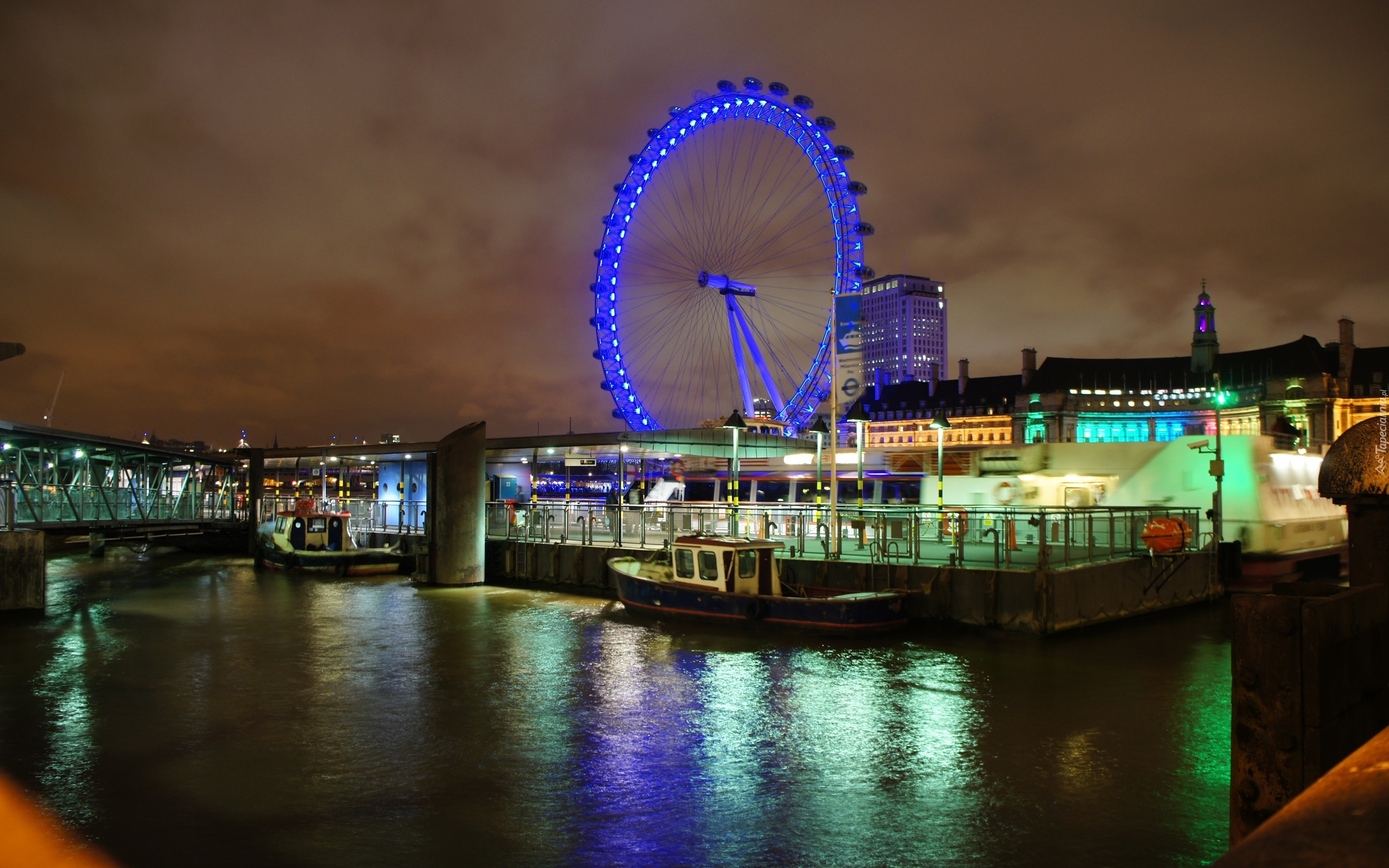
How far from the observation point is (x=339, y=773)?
1154 centimetres

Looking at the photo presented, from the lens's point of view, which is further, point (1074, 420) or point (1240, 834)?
point (1074, 420)

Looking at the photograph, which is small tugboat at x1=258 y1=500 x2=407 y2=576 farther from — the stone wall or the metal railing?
the stone wall

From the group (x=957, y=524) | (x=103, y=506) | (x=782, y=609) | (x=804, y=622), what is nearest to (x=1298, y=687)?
(x=804, y=622)

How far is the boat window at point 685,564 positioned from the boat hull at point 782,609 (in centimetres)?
36

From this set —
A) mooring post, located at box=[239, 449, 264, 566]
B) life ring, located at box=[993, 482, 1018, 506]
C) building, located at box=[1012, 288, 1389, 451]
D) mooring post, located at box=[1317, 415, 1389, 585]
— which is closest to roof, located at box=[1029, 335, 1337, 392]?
building, located at box=[1012, 288, 1389, 451]

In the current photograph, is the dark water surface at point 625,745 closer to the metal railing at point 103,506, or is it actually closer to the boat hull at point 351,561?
the metal railing at point 103,506

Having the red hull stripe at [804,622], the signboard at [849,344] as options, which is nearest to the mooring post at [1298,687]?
the red hull stripe at [804,622]

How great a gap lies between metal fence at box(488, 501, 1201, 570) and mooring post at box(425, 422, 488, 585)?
5150 mm

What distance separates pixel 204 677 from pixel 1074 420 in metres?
Answer: 136

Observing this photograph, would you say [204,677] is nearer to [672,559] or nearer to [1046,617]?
[672,559]

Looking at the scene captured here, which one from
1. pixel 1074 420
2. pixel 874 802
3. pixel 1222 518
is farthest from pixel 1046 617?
pixel 1074 420

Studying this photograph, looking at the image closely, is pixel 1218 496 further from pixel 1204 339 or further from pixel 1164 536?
pixel 1204 339

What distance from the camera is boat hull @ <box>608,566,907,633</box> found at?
20922 millimetres

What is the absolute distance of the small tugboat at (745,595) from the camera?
21.0m
